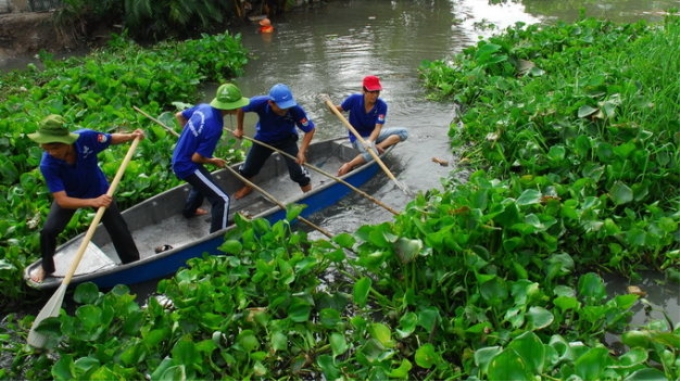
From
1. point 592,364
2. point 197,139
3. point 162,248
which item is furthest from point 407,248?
point 162,248

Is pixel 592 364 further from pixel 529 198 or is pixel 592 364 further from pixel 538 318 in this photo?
pixel 529 198

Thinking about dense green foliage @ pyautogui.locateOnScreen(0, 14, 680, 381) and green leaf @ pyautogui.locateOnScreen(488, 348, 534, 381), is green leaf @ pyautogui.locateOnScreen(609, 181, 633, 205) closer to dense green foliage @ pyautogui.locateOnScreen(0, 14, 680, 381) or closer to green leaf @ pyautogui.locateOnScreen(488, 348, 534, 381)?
dense green foliage @ pyautogui.locateOnScreen(0, 14, 680, 381)

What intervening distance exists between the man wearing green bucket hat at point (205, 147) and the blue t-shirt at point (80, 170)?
2.25 ft

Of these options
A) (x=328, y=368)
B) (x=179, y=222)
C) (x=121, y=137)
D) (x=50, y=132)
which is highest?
(x=50, y=132)

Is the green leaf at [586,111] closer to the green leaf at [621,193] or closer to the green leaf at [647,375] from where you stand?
the green leaf at [621,193]

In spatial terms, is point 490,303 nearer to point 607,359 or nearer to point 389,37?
point 607,359

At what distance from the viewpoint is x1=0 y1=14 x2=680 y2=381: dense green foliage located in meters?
3.30

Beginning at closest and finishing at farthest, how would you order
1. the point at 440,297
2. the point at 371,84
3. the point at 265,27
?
1. the point at 440,297
2. the point at 371,84
3. the point at 265,27

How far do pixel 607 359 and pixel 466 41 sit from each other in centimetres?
928

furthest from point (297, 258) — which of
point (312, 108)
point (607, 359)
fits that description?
point (312, 108)

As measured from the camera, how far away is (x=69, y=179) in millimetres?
4141

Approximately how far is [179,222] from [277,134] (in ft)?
4.21

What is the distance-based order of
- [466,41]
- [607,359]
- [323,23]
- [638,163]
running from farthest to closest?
[323,23]
[466,41]
[638,163]
[607,359]

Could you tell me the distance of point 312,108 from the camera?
841 centimetres
